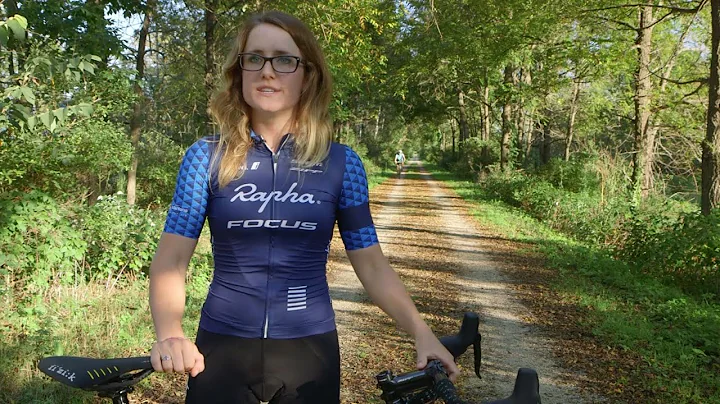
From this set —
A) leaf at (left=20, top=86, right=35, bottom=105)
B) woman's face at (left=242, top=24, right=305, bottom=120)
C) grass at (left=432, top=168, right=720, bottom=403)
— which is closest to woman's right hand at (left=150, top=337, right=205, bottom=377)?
woman's face at (left=242, top=24, right=305, bottom=120)

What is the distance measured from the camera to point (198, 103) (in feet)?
57.7

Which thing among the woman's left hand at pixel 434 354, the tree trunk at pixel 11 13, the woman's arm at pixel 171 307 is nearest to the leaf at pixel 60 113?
the tree trunk at pixel 11 13

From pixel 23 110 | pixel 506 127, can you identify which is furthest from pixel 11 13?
pixel 506 127

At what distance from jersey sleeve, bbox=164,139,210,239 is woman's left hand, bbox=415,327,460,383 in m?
0.78

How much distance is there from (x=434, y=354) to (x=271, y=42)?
110cm

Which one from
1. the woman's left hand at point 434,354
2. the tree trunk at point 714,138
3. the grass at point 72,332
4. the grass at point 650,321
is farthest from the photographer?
the tree trunk at point 714,138

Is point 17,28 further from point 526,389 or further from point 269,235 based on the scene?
point 526,389

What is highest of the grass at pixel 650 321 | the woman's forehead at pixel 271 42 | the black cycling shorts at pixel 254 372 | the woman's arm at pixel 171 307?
the woman's forehead at pixel 271 42

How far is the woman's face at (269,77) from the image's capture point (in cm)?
181

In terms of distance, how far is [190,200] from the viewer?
175 cm

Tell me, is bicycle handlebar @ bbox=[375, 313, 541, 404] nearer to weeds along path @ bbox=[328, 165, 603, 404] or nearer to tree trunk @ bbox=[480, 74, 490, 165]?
weeds along path @ bbox=[328, 165, 603, 404]

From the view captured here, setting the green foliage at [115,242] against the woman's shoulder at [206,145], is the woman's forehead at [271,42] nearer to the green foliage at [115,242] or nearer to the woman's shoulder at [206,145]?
the woman's shoulder at [206,145]

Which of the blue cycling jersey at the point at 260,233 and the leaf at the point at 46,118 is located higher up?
→ the leaf at the point at 46,118

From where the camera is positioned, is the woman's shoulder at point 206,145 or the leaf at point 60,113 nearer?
the woman's shoulder at point 206,145
